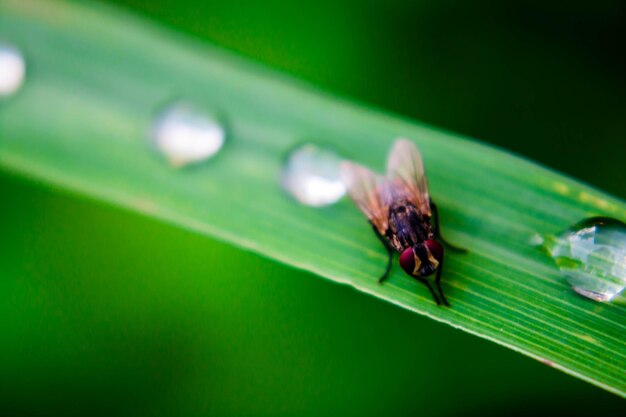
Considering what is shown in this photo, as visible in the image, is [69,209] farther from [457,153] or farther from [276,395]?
[457,153]

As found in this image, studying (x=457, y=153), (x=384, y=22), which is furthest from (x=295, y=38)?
(x=457, y=153)

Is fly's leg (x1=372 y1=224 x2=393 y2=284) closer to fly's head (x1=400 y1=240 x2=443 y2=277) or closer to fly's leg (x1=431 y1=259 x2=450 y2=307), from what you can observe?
fly's head (x1=400 y1=240 x2=443 y2=277)

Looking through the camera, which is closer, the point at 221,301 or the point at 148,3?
the point at 221,301

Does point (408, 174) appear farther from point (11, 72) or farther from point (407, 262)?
point (11, 72)

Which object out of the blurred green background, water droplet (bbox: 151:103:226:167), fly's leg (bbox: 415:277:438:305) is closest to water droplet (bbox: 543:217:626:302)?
fly's leg (bbox: 415:277:438:305)

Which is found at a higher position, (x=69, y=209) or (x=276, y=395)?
(x=69, y=209)

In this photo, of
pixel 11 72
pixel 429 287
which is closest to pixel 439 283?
pixel 429 287
